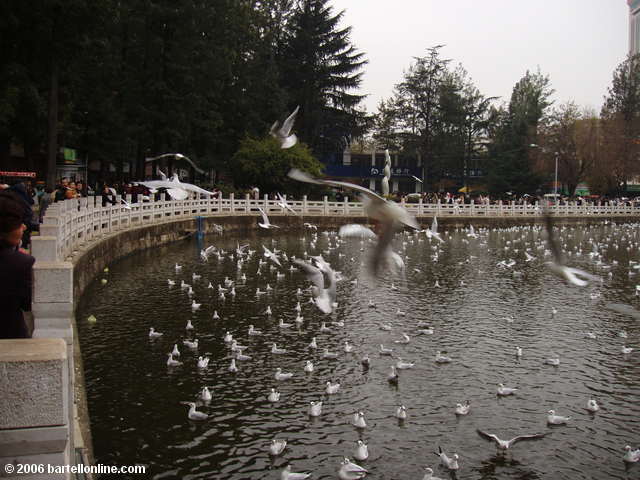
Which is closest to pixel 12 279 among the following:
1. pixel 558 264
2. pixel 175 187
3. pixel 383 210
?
pixel 383 210

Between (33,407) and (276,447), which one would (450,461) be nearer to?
(276,447)

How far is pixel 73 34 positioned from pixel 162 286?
10443 millimetres

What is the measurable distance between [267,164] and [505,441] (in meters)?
28.7

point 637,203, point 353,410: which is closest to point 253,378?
point 353,410

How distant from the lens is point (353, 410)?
804cm

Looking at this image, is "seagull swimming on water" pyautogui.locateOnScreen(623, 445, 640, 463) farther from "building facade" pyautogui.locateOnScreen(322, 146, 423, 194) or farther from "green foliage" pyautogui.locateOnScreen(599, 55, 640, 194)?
"building facade" pyautogui.locateOnScreen(322, 146, 423, 194)

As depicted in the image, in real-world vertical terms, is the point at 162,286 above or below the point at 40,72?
below

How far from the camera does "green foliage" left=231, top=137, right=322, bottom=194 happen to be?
113 ft

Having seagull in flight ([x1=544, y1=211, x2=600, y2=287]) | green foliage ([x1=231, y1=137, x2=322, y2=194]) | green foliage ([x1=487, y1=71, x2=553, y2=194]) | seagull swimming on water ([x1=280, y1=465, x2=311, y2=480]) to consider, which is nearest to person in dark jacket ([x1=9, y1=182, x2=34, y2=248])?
seagull swimming on water ([x1=280, y1=465, x2=311, y2=480])

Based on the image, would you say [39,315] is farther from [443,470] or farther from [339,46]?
[339,46]

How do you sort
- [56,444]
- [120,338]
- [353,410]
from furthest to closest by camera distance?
1. [120,338]
2. [353,410]
3. [56,444]

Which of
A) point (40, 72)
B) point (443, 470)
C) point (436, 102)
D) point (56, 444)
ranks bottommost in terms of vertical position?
point (443, 470)

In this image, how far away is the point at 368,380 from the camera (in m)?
9.10

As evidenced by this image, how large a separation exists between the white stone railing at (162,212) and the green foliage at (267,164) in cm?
204
